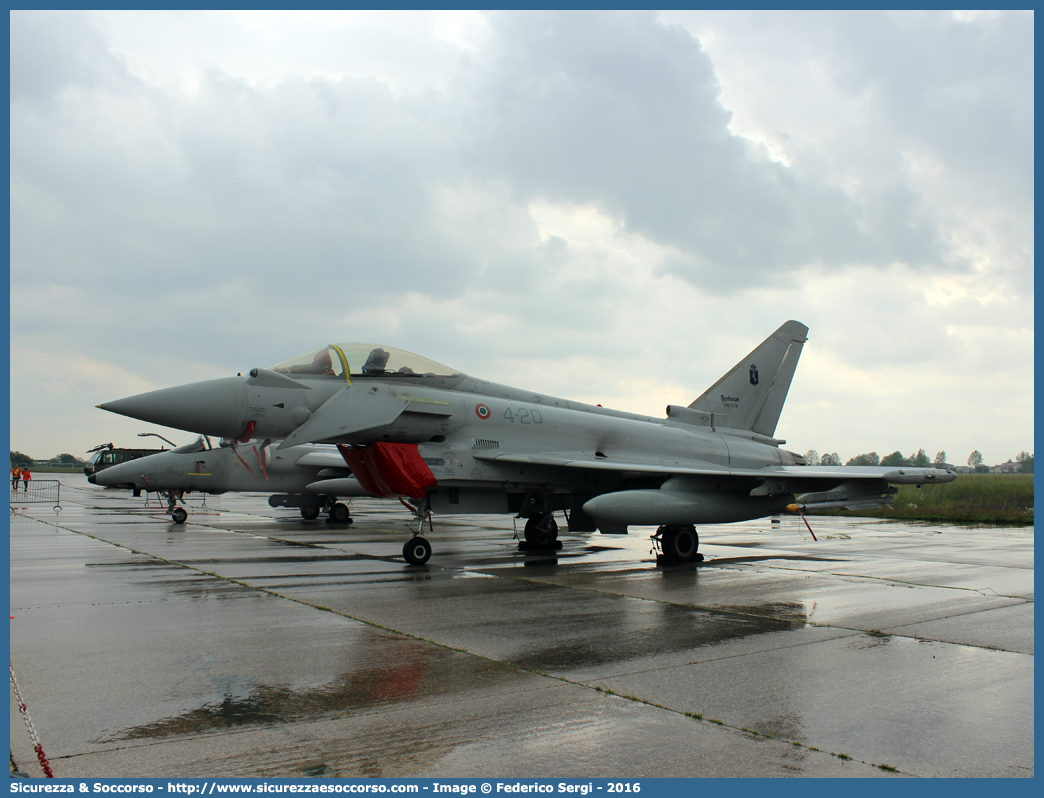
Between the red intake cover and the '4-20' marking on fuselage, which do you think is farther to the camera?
the '4-20' marking on fuselage

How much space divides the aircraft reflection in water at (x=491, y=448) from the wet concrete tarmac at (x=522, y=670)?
3.89 ft

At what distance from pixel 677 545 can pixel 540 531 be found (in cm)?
269

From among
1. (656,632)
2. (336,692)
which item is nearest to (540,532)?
(656,632)

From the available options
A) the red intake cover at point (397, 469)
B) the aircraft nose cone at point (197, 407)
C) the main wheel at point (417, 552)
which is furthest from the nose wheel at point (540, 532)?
the aircraft nose cone at point (197, 407)

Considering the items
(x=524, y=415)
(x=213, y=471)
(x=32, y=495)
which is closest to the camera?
(x=524, y=415)

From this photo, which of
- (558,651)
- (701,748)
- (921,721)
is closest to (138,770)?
(701,748)

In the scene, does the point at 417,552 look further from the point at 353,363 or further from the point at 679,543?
the point at 679,543

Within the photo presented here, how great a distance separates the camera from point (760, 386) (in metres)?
15.4

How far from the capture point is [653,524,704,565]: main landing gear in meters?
11.6

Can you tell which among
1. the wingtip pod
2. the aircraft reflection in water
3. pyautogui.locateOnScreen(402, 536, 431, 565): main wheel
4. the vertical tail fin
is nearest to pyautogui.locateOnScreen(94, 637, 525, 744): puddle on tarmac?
pyautogui.locateOnScreen(402, 536, 431, 565): main wheel

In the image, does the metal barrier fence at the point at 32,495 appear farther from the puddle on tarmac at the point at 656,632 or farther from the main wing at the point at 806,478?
the puddle on tarmac at the point at 656,632

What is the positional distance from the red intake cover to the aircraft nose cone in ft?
5.74

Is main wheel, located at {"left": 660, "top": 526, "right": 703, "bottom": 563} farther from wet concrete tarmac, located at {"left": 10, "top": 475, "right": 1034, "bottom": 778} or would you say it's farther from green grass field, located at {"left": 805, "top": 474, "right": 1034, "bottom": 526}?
green grass field, located at {"left": 805, "top": 474, "right": 1034, "bottom": 526}
